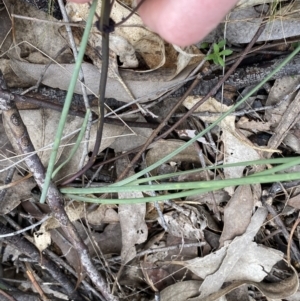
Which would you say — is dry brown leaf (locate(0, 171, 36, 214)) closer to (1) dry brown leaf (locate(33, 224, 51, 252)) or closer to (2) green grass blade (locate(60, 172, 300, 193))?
(1) dry brown leaf (locate(33, 224, 51, 252))

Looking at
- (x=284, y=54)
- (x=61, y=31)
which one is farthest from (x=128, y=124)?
(x=284, y=54)

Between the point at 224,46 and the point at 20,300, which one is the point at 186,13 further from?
the point at 20,300

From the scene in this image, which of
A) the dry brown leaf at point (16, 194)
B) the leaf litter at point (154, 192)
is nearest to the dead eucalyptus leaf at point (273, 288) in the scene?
the leaf litter at point (154, 192)

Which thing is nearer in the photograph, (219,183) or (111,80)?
(219,183)

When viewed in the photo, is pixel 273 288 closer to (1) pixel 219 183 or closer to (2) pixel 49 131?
(1) pixel 219 183

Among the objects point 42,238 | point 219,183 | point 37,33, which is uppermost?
point 37,33

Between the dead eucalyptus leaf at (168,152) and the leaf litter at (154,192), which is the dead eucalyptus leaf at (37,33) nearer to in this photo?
the leaf litter at (154,192)

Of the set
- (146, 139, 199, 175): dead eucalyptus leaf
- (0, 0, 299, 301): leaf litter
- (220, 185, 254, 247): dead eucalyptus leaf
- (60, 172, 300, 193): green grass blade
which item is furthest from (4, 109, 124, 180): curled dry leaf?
(220, 185, 254, 247): dead eucalyptus leaf

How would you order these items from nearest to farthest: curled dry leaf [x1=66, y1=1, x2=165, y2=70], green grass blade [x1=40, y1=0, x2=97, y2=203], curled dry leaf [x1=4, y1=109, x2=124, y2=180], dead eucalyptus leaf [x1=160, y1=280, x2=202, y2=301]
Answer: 1. green grass blade [x1=40, y1=0, x2=97, y2=203]
2. curled dry leaf [x1=66, y1=1, x2=165, y2=70]
3. curled dry leaf [x1=4, y1=109, x2=124, y2=180]
4. dead eucalyptus leaf [x1=160, y1=280, x2=202, y2=301]

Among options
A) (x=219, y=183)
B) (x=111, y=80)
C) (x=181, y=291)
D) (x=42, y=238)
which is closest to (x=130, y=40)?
(x=111, y=80)
